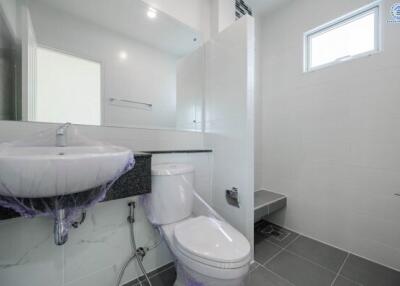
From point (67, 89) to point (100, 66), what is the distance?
0.90ft

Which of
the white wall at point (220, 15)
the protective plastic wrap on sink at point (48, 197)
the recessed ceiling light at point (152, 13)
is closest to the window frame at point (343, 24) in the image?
the white wall at point (220, 15)

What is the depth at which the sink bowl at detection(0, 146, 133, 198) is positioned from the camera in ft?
1.67

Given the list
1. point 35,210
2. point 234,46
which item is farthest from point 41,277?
point 234,46

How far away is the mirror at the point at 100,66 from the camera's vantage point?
3.19 ft

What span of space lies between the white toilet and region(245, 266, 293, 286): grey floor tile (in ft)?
1.60

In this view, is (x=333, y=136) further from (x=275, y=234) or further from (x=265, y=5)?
(x=265, y=5)

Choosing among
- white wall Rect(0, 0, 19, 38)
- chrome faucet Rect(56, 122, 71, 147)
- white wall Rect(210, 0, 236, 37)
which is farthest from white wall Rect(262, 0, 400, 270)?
white wall Rect(0, 0, 19, 38)

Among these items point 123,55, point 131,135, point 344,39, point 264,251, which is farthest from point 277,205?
point 123,55

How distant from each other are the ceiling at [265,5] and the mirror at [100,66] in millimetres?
863

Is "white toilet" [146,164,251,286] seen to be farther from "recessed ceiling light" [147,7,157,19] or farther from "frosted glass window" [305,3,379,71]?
"frosted glass window" [305,3,379,71]

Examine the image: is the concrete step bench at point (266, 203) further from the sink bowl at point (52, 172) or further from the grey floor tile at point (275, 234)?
the sink bowl at point (52, 172)

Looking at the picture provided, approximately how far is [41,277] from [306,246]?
1.92 metres

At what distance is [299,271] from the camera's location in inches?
50.7

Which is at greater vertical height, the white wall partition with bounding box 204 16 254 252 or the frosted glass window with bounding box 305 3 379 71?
the frosted glass window with bounding box 305 3 379 71
